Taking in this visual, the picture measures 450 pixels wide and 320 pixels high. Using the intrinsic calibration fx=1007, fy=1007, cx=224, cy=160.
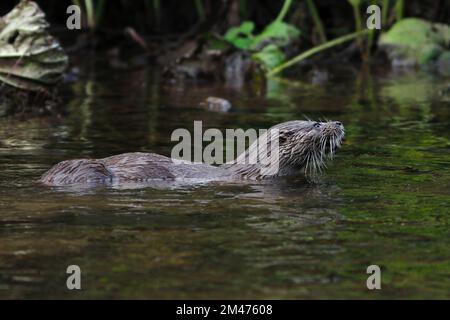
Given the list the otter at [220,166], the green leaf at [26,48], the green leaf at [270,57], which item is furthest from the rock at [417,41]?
the otter at [220,166]

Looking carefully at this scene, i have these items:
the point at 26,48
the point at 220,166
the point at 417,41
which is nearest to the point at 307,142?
the point at 220,166

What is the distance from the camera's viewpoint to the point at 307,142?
8516mm

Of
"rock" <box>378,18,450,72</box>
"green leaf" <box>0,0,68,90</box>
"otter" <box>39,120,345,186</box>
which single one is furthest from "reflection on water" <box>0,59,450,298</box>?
"rock" <box>378,18,450,72</box>

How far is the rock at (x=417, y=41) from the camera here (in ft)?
54.7

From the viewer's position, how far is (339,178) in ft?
27.3

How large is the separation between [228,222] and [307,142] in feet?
6.79

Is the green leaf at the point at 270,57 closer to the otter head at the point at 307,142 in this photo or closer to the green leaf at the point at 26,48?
the green leaf at the point at 26,48

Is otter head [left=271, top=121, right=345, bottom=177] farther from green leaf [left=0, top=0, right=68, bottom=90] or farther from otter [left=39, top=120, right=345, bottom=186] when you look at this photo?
green leaf [left=0, top=0, right=68, bottom=90]

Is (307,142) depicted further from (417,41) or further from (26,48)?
(417,41)

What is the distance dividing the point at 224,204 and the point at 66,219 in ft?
3.96

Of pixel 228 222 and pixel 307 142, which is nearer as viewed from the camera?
pixel 228 222

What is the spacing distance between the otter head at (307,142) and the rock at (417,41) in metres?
8.50

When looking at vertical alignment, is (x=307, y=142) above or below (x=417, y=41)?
below

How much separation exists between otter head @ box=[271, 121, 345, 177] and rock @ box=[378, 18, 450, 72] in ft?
27.9
